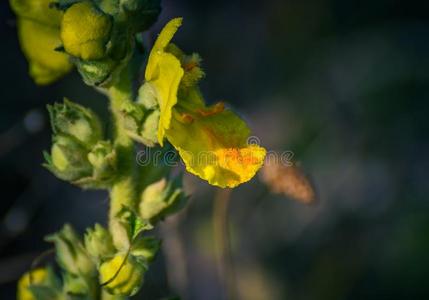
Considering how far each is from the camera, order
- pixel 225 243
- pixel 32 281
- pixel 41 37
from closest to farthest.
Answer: pixel 41 37 < pixel 32 281 < pixel 225 243

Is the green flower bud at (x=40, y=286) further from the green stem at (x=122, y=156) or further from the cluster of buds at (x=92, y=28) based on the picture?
the cluster of buds at (x=92, y=28)

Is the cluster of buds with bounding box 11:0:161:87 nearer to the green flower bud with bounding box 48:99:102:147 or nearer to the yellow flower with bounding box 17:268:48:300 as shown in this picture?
the green flower bud with bounding box 48:99:102:147

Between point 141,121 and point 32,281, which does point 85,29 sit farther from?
point 32,281

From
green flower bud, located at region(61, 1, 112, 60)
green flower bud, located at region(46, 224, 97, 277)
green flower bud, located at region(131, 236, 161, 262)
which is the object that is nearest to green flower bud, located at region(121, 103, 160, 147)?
green flower bud, located at region(61, 1, 112, 60)

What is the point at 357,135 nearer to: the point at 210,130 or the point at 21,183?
the point at 21,183

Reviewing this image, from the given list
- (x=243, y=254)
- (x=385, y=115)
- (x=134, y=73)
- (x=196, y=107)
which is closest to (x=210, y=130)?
(x=196, y=107)

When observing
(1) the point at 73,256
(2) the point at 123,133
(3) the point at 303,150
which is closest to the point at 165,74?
(2) the point at 123,133
